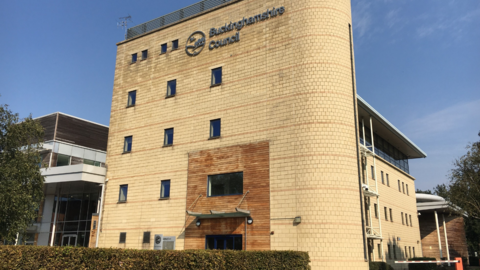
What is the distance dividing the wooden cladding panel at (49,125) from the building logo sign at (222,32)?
17737 millimetres

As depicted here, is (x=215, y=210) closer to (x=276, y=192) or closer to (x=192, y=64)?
(x=276, y=192)

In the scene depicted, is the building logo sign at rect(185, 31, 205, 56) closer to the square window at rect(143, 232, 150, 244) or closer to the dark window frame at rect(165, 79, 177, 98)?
the dark window frame at rect(165, 79, 177, 98)

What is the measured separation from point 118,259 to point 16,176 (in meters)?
11.7

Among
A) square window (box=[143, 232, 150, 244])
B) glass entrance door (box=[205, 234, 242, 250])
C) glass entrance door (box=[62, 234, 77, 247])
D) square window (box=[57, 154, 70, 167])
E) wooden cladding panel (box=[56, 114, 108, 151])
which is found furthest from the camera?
wooden cladding panel (box=[56, 114, 108, 151])

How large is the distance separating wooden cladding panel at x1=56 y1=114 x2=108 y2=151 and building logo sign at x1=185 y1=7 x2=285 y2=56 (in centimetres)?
1734

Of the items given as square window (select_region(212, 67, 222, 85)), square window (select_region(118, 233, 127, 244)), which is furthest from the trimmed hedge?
square window (select_region(212, 67, 222, 85))

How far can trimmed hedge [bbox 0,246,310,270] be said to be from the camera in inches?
633

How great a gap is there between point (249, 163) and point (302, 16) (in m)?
9.79

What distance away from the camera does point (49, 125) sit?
39.2 metres

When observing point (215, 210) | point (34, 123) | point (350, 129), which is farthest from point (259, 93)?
point (34, 123)

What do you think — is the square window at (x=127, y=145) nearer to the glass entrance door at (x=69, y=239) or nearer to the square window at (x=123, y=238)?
the square window at (x=123, y=238)

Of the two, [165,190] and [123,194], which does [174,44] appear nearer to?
[165,190]

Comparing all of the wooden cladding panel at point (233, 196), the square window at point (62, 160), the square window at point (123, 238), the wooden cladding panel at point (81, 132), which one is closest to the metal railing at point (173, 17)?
the wooden cladding panel at point (233, 196)

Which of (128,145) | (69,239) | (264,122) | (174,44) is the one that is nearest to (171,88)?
(174,44)
